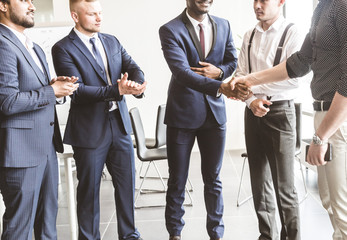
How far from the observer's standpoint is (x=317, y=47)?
6.18ft

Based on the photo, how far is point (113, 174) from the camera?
2865 mm

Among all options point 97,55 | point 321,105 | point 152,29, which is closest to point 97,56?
point 97,55

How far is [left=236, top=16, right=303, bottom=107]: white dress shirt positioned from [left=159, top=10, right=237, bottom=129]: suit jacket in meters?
0.24

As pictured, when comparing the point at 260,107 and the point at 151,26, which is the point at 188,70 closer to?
the point at 260,107

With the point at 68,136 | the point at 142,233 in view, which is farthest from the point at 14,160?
the point at 142,233

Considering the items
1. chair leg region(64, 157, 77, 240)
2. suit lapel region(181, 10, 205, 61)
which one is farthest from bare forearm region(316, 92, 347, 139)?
chair leg region(64, 157, 77, 240)

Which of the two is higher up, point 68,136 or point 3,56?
point 3,56

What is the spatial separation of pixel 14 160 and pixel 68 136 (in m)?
0.53

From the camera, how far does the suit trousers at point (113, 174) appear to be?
2721mm

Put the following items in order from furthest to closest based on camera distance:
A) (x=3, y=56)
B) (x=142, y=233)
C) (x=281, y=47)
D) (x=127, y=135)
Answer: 1. (x=142, y=233)
2. (x=127, y=135)
3. (x=281, y=47)
4. (x=3, y=56)

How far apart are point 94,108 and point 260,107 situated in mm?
1133

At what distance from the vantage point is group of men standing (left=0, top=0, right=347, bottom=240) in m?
2.26

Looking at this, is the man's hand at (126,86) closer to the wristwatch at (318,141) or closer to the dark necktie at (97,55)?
the dark necktie at (97,55)

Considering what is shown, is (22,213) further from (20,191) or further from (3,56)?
(3,56)
